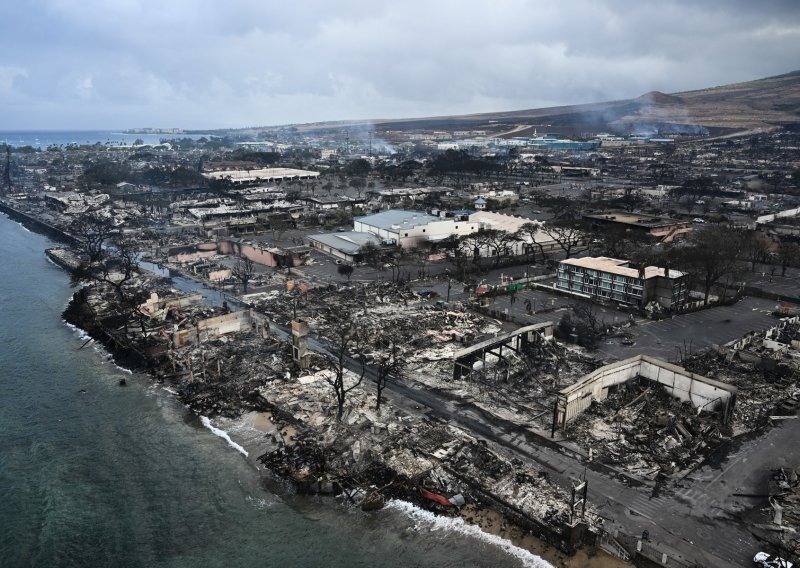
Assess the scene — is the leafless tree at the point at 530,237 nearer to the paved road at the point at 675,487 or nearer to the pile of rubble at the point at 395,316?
the pile of rubble at the point at 395,316

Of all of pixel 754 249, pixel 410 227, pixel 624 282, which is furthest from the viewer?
pixel 410 227

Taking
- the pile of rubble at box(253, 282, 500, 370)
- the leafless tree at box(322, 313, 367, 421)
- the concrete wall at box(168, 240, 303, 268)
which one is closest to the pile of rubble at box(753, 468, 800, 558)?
the pile of rubble at box(253, 282, 500, 370)

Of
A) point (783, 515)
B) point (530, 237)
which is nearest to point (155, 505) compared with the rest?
point (783, 515)

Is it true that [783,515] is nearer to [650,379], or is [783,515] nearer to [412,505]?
[650,379]

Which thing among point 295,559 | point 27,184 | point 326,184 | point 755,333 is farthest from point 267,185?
point 295,559

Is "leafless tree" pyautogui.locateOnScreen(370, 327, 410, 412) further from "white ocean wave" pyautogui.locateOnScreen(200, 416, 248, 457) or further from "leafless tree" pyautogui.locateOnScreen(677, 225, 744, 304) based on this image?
"leafless tree" pyautogui.locateOnScreen(677, 225, 744, 304)
